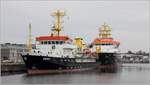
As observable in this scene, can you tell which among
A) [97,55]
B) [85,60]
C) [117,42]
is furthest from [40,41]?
[117,42]

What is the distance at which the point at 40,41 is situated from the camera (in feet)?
180

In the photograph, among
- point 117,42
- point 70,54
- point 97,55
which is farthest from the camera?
point 117,42

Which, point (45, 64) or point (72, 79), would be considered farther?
point (45, 64)

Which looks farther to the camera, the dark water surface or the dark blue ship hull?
the dark blue ship hull

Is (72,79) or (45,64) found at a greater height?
(45,64)

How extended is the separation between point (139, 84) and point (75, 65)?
21.1m

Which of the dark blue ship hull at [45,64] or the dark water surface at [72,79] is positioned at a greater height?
the dark blue ship hull at [45,64]

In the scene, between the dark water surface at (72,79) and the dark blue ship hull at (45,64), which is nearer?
the dark water surface at (72,79)

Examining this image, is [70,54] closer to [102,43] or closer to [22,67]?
[22,67]

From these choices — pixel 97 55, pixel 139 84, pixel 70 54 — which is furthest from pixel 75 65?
pixel 139 84

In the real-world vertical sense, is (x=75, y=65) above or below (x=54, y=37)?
below

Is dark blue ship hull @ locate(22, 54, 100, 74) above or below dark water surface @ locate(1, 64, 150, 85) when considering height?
above

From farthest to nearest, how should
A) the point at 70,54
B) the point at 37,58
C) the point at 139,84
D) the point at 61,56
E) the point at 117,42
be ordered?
the point at 117,42
the point at 70,54
the point at 61,56
the point at 37,58
the point at 139,84

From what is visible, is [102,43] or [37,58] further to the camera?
[102,43]
